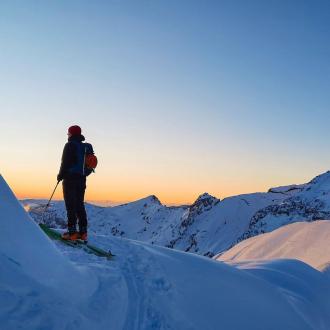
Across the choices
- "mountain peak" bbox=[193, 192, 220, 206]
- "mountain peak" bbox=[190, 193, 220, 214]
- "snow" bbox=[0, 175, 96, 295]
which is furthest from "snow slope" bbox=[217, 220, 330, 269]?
"mountain peak" bbox=[193, 192, 220, 206]

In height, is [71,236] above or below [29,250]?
below

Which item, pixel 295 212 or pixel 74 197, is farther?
pixel 295 212

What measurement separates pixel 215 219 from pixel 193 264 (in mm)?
81674

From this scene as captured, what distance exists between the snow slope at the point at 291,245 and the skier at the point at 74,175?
42.7 ft

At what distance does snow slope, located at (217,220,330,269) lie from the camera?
20922 millimetres

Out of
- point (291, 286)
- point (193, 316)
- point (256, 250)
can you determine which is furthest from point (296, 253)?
point (193, 316)

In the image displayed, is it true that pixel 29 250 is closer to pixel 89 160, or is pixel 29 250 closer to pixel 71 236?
pixel 71 236

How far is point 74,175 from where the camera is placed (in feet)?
30.1

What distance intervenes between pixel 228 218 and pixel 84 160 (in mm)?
77319

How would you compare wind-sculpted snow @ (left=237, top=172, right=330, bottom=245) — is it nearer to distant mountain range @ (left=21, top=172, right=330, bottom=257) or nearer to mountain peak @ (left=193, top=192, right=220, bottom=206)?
distant mountain range @ (left=21, top=172, right=330, bottom=257)

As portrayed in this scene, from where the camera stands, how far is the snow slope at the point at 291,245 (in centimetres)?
2092

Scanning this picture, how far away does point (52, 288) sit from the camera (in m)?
4.90

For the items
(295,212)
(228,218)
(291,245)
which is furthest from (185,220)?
(291,245)

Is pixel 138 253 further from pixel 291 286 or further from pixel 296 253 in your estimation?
pixel 296 253
